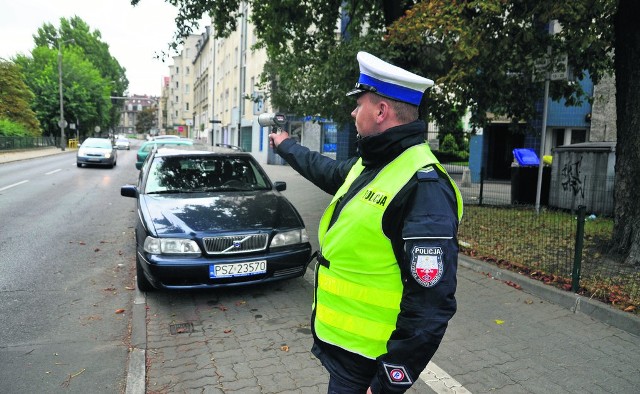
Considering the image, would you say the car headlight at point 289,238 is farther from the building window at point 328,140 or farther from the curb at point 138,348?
the building window at point 328,140

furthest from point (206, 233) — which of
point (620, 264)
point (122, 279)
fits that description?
point (620, 264)

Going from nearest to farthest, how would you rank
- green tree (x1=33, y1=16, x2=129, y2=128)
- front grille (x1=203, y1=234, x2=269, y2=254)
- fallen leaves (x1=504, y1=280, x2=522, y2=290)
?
front grille (x1=203, y1=234, x2=269, y2=254), fallen leaves (x1=504, y1=280, x2=522, y2=290), green tree (x1=33, y1=16, x2=129, y2=128)

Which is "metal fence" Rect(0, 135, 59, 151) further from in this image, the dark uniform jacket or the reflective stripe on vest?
the dark uniform jacket

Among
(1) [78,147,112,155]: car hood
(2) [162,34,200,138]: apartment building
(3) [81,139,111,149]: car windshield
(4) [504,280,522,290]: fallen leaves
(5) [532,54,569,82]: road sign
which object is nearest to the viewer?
(4) [504,280,522,290]: fallen leaves

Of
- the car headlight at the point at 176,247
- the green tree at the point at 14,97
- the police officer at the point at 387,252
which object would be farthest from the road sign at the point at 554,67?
the green tree at the point at 14,97

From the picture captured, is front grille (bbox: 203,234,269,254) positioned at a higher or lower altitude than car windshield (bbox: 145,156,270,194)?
lower

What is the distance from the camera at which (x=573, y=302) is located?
4.85 metres

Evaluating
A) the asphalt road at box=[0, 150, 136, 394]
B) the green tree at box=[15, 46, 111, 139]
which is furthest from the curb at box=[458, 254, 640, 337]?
the green tree at box=[15, 46, 111, 139]

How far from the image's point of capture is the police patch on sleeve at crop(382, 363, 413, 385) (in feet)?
5.25

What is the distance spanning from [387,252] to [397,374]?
16.5 inches

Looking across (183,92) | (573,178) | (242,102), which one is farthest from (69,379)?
(183,92)

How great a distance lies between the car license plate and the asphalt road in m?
0.98

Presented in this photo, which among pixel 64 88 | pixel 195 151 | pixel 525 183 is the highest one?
pixel 64 88

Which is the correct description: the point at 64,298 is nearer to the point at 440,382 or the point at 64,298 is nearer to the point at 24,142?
the point at 440,382
